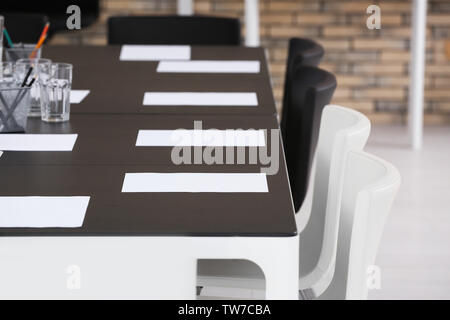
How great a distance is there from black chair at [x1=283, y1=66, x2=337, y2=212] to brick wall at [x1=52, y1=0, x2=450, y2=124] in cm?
280

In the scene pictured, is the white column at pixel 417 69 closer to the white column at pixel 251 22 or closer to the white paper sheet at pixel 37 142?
the white column at pixel 251 22

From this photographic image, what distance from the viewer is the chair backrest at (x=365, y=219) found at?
1.59 metres

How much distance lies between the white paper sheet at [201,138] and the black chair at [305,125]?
0.86 ft

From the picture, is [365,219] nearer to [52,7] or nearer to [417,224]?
[417,224]

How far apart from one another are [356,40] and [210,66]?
2.36 metres

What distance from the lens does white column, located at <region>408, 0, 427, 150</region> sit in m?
4.78

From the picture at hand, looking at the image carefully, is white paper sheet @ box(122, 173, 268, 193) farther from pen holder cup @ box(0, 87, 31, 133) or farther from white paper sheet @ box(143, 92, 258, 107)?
white paper sheet @ box(143, 92, 258, 107)

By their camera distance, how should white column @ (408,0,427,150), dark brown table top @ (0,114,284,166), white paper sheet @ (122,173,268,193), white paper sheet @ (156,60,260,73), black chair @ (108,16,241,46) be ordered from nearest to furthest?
white paper sheet @ (122,173,268,193), dark brown table top @ (0,114,284,166), white paper sheet @ (156,60,260,73), black chair @ (108,16,241,46), white column @ (408,0,427,150)

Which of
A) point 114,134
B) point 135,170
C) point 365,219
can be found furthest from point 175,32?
point 365,219

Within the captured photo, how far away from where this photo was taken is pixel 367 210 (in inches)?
62.6

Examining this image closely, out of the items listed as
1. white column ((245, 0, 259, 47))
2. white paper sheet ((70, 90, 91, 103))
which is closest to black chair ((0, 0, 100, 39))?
white column ((245, 0, 259, 47))

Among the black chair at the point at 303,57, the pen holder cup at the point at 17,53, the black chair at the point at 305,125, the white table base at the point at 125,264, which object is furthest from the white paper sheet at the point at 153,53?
the white table base at the point at 125,264

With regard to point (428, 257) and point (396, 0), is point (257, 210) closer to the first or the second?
point (428, 257)
